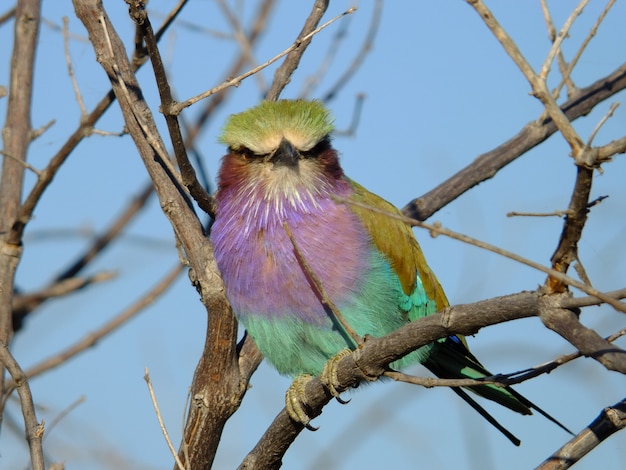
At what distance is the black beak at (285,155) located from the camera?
13.1 feet

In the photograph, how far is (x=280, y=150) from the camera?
158 inches

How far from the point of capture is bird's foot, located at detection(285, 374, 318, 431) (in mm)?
3725

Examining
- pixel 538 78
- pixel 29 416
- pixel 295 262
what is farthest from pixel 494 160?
pixel 29 416

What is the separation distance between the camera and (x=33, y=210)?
4.56 metres

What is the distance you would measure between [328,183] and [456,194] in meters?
1.07

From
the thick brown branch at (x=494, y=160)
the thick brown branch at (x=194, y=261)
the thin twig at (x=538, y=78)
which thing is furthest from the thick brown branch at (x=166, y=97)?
the thick brown branch at (x=494, y=160)

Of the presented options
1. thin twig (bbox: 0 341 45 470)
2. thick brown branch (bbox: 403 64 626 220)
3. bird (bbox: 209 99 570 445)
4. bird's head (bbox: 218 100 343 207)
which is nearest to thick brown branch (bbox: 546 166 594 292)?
bird (bbox: 209 99 570 445)

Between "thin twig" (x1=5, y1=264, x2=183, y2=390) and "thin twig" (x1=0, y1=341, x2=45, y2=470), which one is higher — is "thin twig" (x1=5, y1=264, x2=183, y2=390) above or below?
above

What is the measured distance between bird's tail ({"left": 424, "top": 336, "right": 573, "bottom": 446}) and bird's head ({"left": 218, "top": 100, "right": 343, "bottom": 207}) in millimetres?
1002

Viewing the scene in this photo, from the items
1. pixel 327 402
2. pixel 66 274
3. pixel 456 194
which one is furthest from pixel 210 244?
pixel 66 274

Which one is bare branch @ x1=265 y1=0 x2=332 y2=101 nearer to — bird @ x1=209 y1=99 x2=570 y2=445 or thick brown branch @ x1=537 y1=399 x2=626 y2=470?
bird @ x1=209 y1=99 x2=570 y2=445

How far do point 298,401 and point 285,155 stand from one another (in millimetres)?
1046

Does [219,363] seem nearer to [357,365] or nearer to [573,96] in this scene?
[357,365]

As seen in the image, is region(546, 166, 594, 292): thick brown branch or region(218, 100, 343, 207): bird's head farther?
region(218, 100, 343, 207): bird's head
